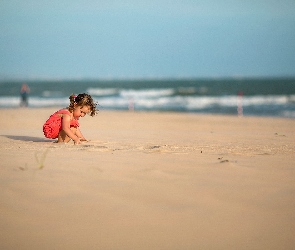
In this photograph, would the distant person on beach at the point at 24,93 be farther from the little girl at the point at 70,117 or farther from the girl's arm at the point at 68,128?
the girl's arm at the point at 68,128

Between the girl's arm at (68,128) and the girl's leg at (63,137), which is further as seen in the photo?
the girl's leg at (63,137)

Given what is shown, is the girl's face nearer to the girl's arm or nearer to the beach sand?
Result: the girl's arm

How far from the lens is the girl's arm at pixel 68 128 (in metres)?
6.80

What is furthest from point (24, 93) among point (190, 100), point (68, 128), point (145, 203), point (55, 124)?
point (145, 203)

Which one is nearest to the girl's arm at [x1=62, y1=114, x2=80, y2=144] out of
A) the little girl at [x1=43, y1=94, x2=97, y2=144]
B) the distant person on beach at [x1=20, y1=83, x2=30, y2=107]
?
the little girl at [x1=43, y1=94, x2=97, y2=144]

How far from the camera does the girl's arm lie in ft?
22.3

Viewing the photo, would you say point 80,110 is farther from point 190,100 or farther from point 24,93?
point 190,100

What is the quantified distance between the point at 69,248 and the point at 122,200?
0.77m

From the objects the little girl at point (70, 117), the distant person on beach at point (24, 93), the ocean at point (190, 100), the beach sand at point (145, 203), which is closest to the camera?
the beach sand at point (145, 203)

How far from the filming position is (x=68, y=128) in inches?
273

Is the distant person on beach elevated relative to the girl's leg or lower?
elevated

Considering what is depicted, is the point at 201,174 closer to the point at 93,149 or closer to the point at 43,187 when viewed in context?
the point at 43,187

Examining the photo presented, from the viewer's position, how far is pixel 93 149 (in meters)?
5.95

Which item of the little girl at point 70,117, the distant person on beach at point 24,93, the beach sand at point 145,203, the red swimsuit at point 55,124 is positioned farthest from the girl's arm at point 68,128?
the distant person on beach at point 24,93
